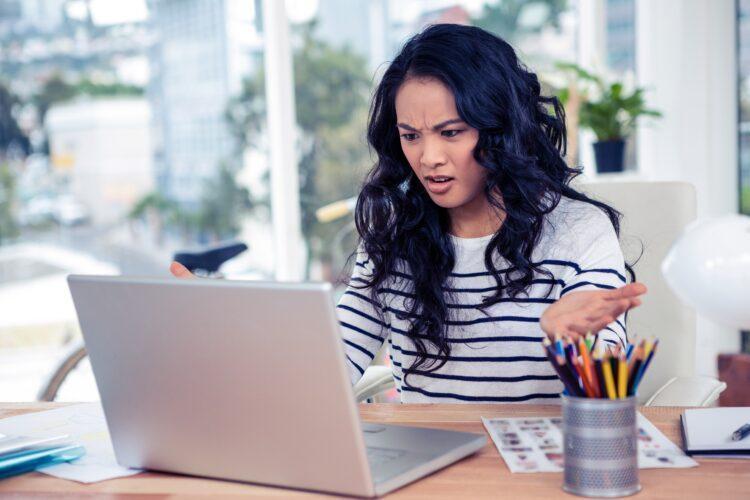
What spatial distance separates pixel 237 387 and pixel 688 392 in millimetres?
939

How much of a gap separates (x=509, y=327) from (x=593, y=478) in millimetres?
638

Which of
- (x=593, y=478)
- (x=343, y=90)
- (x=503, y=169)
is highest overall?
(x=343, y=90)

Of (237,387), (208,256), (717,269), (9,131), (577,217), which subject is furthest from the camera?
(9,131)

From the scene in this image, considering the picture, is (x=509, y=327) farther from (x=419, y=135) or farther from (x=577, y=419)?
(x=577, y=419)

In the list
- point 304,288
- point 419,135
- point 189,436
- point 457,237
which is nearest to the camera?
point 304,288

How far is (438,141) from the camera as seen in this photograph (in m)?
1.54

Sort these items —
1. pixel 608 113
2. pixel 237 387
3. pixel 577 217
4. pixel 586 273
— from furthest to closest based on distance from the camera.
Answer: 1. pixel 608 113
2. pixel 577 217
3. pixel 586 273
4. pixel 237 387

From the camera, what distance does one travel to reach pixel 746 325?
0.91 metres

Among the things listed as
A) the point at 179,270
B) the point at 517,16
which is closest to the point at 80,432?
the point at 179,270

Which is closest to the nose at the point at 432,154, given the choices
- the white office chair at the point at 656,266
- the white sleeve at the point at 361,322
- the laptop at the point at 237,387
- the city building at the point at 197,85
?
the white sleeve at the point at 361,322

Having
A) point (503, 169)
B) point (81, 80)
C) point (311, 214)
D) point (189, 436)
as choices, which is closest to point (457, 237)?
point (503, 169)

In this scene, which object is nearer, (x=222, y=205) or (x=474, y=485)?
(x=474, y=485)

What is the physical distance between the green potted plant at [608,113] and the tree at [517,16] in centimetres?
50

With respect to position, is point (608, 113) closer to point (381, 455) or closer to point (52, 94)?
point (52, 94)
